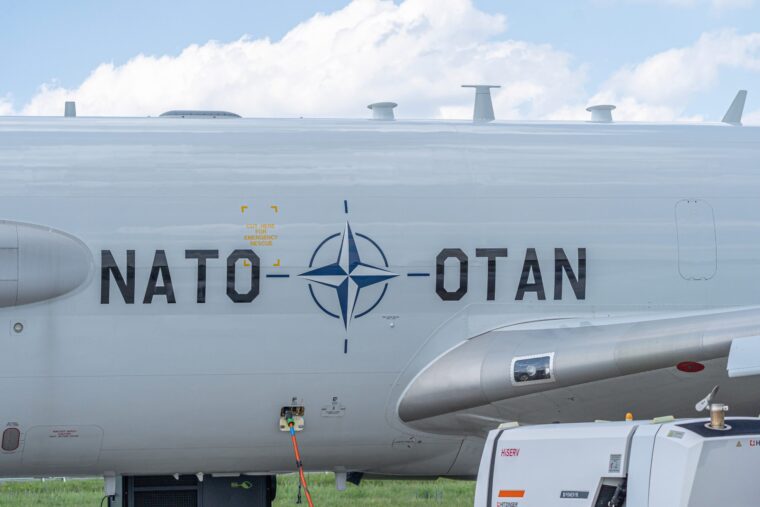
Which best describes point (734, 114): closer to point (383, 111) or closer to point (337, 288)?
point (383, 111)

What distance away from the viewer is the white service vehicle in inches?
305

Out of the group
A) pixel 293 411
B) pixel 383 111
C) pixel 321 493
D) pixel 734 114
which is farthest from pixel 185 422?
pixel 321 493

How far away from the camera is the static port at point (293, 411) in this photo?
11023mm

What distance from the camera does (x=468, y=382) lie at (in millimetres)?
10891

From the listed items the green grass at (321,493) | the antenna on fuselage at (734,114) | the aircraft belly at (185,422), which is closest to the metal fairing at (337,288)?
the aircraft belly at (185,422)

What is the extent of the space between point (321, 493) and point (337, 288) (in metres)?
8.57

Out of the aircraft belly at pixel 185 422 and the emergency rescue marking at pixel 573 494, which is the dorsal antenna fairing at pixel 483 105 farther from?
the emergency rescue marking at pixel 573 494

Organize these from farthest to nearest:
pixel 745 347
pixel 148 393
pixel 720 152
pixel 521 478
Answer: pixel 720 152 < pixel 148 393 < pixel 745 347 < pixel 521 478

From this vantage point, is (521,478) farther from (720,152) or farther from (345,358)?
(720,152)

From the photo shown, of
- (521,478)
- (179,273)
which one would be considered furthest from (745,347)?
(179,273)

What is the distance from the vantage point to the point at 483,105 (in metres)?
12.4

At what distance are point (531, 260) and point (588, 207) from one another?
82cm

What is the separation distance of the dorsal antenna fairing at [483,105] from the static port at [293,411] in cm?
364

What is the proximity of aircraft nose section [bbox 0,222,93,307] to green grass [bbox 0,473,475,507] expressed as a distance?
7.25 meters
